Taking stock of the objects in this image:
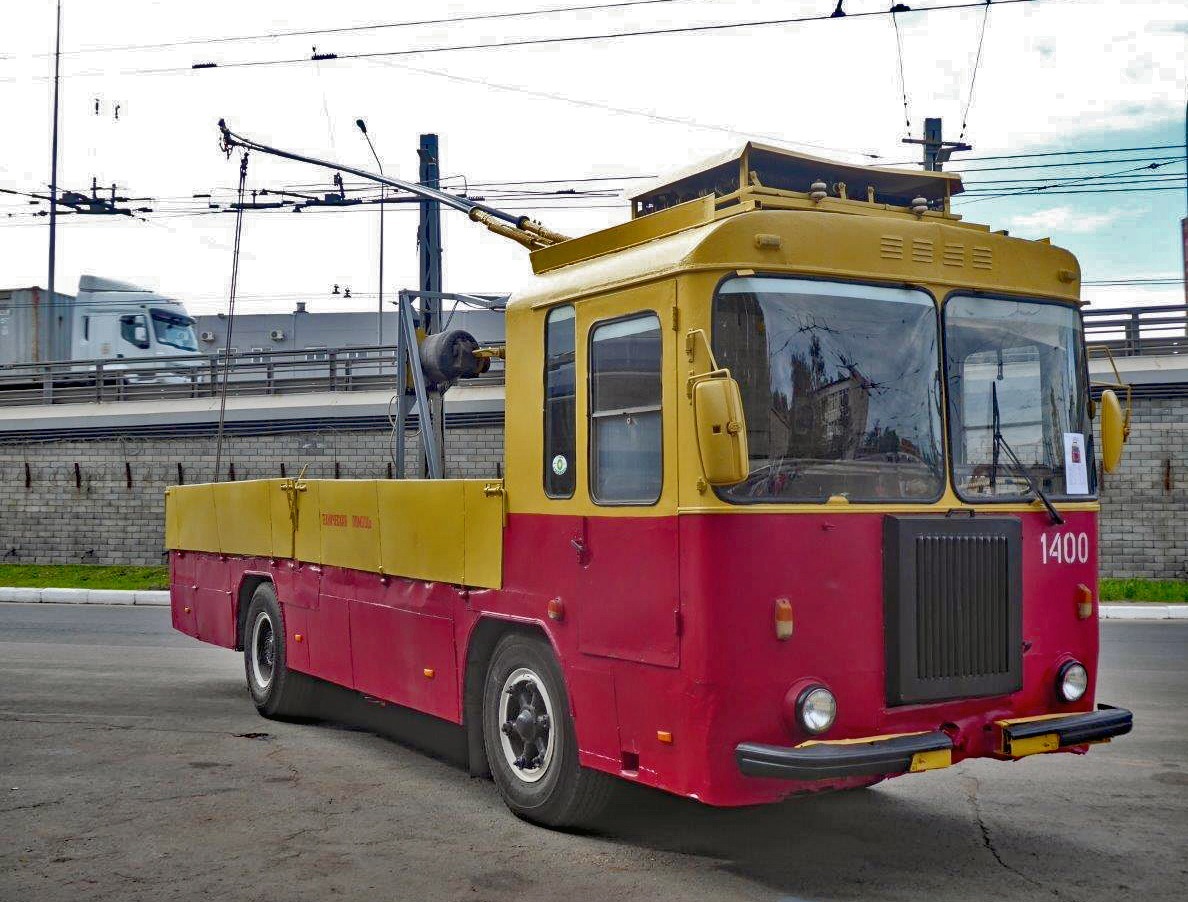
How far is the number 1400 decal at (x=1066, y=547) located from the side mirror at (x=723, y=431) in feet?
6.26

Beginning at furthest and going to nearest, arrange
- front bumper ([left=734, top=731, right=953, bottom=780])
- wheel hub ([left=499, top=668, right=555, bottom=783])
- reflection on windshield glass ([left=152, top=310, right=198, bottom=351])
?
reflection on windshield glass ([left=152, top=310, right=198, bottom=351]) < wheel hub ([left=499, top=668, right=555, bottom=783]) < front bumper ([left=734, top=731, right=953, bottom=780])

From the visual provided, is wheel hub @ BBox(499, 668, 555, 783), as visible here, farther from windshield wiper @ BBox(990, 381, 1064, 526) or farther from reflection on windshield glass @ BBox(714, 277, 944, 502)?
windshield wiper @ BBox(990, 381, 1064, 526)

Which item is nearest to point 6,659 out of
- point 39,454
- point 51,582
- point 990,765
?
point 990,765

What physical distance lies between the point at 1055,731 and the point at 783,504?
1664 millimetres

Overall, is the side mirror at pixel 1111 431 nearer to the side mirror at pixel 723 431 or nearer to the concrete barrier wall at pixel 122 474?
the side mirror at pixel 723 431

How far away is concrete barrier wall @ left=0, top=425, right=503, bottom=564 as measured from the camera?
28516mm

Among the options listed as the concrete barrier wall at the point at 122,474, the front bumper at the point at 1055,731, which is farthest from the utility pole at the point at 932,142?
the front bumper at the point at 1055,731

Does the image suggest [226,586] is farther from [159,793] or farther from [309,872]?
[309,872]

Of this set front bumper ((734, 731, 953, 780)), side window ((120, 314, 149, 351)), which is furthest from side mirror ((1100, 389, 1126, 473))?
side window ((120, 314, 149, 351))

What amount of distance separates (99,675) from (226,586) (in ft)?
7.15

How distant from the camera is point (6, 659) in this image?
13453 millimetres

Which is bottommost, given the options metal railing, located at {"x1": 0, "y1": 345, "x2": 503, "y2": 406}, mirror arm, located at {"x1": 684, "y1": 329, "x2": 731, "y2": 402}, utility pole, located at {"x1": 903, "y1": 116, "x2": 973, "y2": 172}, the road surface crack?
the road surface crack

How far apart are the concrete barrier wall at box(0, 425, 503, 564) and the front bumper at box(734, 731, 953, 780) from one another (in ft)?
75.9

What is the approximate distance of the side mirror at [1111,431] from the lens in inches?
260
